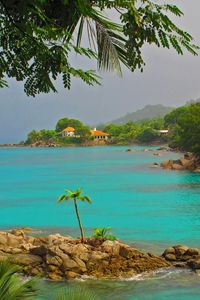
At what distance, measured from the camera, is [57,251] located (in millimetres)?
22359

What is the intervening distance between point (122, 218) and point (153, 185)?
65.7 ft

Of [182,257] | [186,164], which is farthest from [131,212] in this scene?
[186,164]

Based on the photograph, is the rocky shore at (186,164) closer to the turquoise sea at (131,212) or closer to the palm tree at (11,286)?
the turquoise sea at (131,212)

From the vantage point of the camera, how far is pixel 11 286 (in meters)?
4.19

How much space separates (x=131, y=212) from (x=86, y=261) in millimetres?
21175

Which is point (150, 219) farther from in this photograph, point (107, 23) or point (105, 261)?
point (107, 23)

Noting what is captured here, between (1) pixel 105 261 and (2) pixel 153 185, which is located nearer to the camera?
(1) pixel 105 261

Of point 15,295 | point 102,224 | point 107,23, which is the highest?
point 107,23

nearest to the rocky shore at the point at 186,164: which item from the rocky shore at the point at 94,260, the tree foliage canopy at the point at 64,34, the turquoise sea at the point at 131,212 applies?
the turquoise sea at the point at 131,212

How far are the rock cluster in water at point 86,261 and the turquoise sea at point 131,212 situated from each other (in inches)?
35.5

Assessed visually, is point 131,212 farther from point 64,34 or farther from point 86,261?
point 64,34

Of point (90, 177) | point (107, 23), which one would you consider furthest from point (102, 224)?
point (90, 177)

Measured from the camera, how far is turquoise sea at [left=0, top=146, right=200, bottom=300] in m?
20.3

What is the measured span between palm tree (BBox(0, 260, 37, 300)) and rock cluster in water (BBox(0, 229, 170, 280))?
55.9 feet
